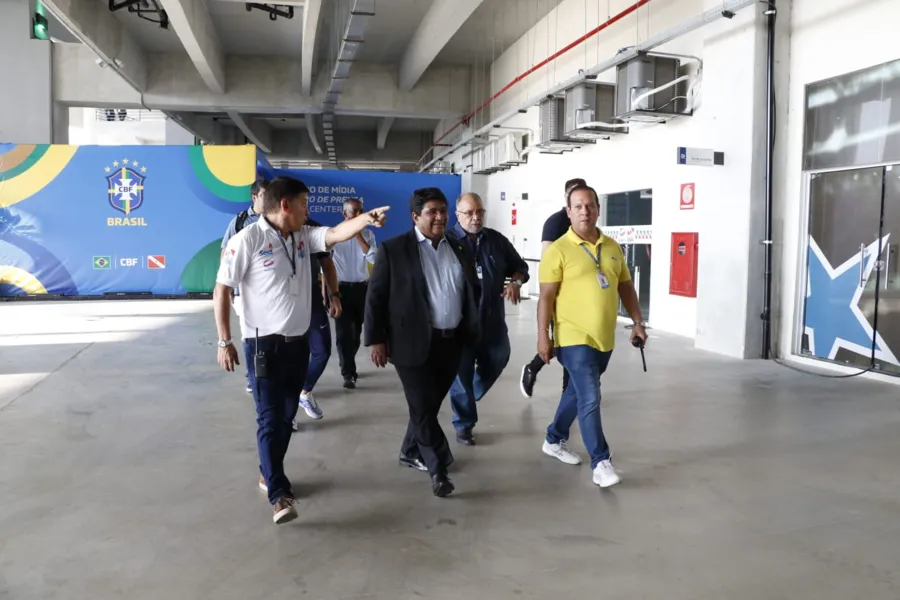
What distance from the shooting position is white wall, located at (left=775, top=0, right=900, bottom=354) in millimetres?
5695

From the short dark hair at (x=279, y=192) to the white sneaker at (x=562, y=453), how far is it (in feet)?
6.30

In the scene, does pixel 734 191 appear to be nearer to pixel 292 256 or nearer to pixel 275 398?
pixel 292 256

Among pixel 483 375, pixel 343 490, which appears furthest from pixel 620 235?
pixel 343 490

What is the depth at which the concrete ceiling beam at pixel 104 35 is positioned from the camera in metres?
10.5

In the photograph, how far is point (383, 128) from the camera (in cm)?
2078

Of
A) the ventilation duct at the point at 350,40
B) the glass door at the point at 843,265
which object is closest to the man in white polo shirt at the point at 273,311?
the glass door at the point at 843,265

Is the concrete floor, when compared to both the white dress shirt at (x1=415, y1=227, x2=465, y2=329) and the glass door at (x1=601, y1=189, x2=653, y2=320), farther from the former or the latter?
the glass door at (x1=601, y1=189, x2=653, y2=320)

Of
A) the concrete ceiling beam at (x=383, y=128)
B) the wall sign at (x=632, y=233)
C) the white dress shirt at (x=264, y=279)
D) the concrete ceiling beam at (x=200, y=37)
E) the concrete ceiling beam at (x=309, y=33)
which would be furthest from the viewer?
the concrete ceiling beam at (x=383, y=128)

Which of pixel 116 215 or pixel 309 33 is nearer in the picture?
pixel 309 33

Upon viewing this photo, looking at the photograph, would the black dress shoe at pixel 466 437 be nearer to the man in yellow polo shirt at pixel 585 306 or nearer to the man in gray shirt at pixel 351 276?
the man in yellow polo shirt at pixel 585 306

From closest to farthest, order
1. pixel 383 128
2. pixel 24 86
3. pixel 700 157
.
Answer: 1. pixel 700 157
2. pixel 24 86
3. pixel 383 128

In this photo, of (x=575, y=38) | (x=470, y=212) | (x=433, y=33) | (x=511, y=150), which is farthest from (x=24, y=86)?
(x=470, y=212)

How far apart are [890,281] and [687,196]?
272cm

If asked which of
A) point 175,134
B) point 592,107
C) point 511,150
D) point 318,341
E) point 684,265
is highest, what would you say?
point 175,134
